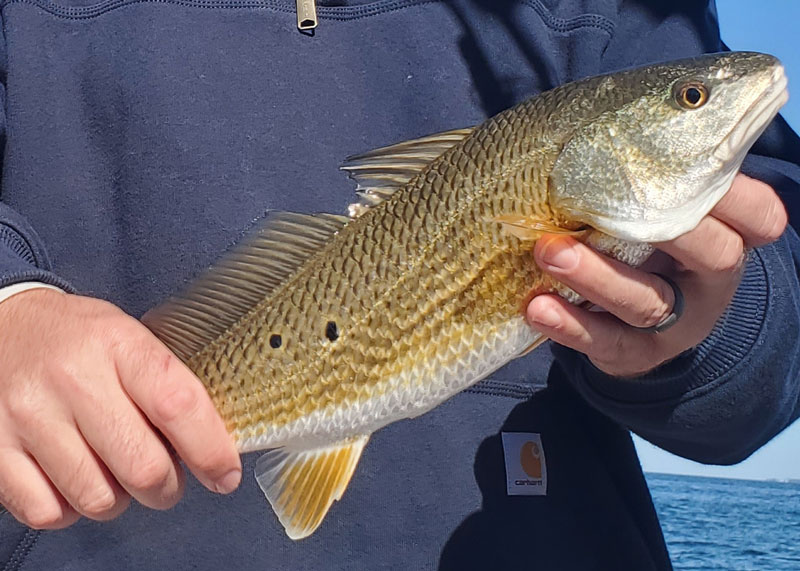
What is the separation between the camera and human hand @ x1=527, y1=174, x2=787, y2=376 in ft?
5.30

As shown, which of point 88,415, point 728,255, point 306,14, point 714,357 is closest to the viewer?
point 88,415

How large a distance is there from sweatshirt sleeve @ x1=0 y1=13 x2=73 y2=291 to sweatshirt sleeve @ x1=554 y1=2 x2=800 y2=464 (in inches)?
50.5

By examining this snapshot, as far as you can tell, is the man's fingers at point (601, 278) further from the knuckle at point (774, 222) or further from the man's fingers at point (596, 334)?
the knuckle at point (774, 222)

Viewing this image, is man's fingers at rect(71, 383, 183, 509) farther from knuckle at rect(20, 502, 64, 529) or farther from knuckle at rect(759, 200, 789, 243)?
knuckle at rect(759, 200, 789, 243)

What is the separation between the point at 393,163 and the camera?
187 centimetres

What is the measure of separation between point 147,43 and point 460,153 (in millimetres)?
1026

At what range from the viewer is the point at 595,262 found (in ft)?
5.31

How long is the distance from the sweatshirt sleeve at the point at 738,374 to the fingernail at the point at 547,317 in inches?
17.2

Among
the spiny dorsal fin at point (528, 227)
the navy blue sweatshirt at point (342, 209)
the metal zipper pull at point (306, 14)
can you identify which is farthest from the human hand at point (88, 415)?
the metal zipper pull at point (306, 14)

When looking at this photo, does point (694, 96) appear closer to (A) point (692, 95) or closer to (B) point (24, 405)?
(A) point (692, 95)

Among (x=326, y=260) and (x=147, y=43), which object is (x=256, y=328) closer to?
(x=326, y=260)

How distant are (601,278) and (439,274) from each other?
0.34m

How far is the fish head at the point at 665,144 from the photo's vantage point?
5.44 ft

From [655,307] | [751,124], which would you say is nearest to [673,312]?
[655,307]
